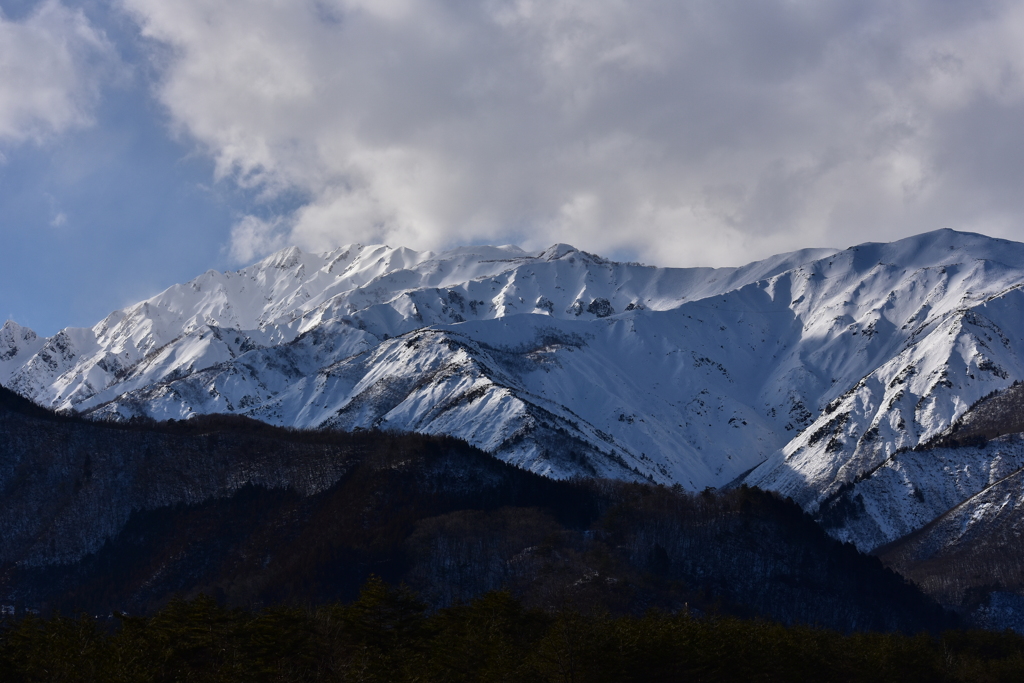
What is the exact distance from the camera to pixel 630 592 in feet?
541

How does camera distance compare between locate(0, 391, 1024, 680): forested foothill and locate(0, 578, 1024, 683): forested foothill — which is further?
locate(0, 391, 1024, 680): forested foothill

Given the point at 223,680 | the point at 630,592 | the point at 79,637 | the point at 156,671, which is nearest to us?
the point at 223,680

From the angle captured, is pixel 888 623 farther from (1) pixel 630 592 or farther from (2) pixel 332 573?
(2) pixel 332 573

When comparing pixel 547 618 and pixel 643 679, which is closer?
pixel 643 679

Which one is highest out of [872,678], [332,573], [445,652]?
[332,573]

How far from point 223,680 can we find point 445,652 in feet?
73.8

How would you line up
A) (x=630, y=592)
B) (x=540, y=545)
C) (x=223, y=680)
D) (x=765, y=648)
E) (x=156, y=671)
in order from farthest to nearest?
(x=540, y=545), (x=630, y=592), (x=765, y=648), (x=156, y=671), (x=223, y=680)

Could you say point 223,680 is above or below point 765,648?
above

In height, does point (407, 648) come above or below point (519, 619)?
below

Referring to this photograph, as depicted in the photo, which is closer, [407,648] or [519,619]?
[407,648]

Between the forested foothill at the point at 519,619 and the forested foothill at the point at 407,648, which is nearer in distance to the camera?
the forested foothill at the point at 407,648

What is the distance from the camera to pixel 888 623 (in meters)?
189

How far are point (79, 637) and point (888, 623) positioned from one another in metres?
149

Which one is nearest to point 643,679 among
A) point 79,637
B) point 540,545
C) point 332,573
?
point 79,637
